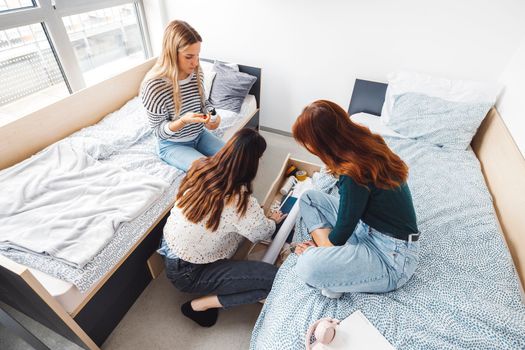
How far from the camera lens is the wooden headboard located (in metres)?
1.29

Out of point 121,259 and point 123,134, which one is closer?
point 121,259

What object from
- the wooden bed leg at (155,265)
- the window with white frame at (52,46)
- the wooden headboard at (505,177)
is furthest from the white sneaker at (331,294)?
the window with white frame at (52,46)

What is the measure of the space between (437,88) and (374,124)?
0.46m

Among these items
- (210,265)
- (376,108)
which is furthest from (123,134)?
(376,108)

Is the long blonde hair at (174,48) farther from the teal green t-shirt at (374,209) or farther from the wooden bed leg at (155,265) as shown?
the teal green t-shirt at (374,209)

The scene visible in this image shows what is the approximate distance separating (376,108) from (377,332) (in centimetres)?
176

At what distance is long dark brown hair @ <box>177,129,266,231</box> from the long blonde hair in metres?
0.69

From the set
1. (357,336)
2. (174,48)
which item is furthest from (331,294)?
(174,48)

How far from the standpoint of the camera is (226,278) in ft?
4.12

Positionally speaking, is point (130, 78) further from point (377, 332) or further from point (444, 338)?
point (444, 338)

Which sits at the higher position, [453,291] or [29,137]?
[29,137]

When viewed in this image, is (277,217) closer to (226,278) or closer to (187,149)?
(226,278)

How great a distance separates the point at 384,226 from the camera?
1057 millimetres

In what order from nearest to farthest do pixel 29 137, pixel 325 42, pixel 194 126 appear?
pixel 29 137 < pixel 194 126 < pixel 325 42
